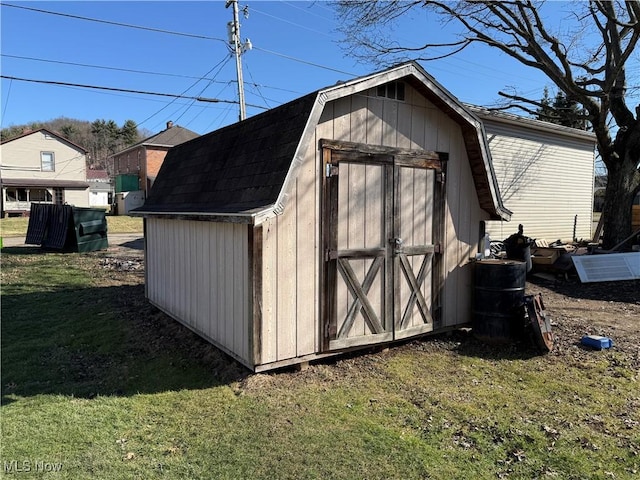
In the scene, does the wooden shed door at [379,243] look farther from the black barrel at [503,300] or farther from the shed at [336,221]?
the black barrel at [503,300]

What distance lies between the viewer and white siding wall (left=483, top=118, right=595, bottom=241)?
14734 millimetres

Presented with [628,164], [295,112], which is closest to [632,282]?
[628,164]

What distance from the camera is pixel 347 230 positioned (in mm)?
5086

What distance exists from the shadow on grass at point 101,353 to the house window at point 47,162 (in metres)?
33.2

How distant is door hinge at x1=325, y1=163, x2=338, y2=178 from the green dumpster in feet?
45.2

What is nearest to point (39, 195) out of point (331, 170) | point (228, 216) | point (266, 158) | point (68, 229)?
point (68, 229)

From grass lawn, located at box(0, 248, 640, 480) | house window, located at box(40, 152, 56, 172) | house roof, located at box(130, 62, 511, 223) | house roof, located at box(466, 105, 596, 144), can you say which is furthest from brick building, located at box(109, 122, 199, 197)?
grass lawn, located at box(0, 248, 640, 480)

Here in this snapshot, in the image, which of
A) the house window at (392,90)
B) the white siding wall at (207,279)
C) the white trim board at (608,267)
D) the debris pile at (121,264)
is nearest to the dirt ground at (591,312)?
the white trim board at (608,267)

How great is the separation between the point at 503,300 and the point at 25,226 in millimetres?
27893

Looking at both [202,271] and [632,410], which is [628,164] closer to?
[632,410]

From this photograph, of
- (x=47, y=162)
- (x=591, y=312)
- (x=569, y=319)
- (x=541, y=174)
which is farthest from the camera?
(x=47, y=162)

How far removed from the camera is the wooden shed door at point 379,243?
4.98 m

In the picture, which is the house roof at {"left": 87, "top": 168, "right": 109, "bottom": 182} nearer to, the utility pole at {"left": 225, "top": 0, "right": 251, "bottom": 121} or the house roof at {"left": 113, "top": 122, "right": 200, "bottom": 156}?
the house roof at {"left": 113, "top": 122, "right": 200, "bottom": 156}

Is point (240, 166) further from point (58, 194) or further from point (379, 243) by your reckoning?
point (58, 194)
